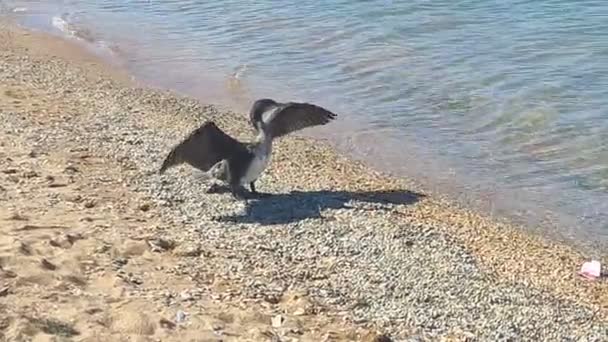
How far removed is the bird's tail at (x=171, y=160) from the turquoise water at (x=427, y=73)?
10.2 feet

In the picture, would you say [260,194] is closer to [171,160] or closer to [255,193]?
[255,193]

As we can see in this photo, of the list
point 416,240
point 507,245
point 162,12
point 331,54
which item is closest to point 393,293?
point 416,240

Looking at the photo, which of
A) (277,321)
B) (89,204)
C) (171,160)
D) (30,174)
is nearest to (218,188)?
(171,160)

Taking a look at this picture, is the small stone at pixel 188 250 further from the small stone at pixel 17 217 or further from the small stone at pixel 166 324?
the small stone at pixel 166 324

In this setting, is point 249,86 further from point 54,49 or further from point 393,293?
point 393,293

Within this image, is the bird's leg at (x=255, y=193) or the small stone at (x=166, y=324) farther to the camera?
the bird's leg at (x=255, y=193)

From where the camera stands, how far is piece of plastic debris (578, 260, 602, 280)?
936 centimetres

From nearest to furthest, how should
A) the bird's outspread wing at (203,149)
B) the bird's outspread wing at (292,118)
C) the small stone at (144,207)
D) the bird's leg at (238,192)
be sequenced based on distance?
the small stone at (144,207), the bird's outspread wing at (203,149), the bird's leg at (238,192), the bird's outspread wing at (292,118)

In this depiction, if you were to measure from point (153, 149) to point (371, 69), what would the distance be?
5574 mm

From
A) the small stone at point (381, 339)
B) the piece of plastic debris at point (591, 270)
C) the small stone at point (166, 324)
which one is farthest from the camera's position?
the piece of plastic debris at point (591, 270)

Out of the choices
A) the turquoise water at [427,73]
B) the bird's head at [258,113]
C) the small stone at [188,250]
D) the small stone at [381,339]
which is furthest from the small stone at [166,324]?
the turquoise water at [427,73]

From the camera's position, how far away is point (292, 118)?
35.9 ft

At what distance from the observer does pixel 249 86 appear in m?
16.0

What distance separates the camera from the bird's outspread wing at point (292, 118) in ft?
35.0
